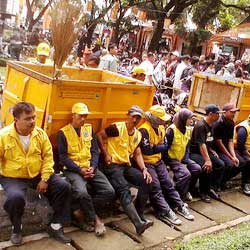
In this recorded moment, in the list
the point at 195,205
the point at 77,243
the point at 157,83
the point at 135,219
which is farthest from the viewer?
the point at 157,83

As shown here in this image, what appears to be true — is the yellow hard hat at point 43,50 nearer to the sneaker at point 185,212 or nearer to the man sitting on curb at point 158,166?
the man sitting on curb at point 158,166

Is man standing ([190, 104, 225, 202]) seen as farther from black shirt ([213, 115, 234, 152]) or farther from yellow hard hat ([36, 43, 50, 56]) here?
yellow hard hat ([36, 43, 50, 56])

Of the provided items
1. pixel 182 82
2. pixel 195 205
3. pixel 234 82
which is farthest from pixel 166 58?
pixel 195 205

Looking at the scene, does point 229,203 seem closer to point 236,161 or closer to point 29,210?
point 236,161

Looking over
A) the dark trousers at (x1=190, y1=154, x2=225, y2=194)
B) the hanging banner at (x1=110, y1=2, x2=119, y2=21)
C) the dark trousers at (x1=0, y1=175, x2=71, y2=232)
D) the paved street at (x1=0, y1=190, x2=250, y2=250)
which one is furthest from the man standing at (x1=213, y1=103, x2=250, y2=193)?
Result: the hanging banner at (x1=110, y1=2, x2=119, y2=21)

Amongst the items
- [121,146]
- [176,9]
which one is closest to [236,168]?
[121,146]

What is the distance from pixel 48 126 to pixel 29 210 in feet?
3.28

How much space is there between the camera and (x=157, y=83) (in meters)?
10.0

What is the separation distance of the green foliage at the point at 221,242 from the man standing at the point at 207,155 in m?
1.47

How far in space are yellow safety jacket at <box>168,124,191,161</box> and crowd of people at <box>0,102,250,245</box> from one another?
1cm

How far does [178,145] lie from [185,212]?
0.91 m

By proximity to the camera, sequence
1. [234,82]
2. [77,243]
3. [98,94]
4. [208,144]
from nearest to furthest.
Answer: [77,243] → [98,94] → [208,144] → [234,82]

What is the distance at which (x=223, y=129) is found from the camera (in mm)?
6512

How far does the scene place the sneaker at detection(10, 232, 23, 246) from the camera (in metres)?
4.09
